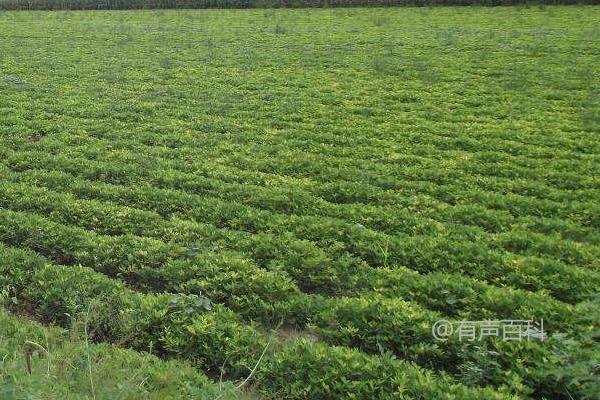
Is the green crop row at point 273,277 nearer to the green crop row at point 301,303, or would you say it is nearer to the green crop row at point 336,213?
the green crop row at point 301,303

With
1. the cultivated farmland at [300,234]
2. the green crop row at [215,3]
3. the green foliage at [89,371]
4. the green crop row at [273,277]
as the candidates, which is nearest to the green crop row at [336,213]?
the cultivated farmland at [300,234]

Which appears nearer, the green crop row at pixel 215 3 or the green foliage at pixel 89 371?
the green foliage at pixel 89 371

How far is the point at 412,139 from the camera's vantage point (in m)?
9.99

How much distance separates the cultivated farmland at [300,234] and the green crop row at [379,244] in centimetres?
3

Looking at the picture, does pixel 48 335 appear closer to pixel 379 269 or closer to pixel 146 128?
pixel 379 269

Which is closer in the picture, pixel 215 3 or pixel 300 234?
pixel 300 234

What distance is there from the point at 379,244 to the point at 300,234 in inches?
38.9

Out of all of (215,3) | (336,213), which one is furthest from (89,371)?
(215,3)

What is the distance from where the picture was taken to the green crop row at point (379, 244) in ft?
18.6

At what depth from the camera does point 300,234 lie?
6.80 m

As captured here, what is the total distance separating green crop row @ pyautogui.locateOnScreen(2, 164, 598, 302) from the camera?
5672mm

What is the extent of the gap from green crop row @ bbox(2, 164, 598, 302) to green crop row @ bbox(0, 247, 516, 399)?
1.70 metres

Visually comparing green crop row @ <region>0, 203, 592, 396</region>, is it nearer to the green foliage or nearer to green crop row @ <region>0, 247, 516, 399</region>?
green crop row @ <region>0, 247, 516, 399</region>

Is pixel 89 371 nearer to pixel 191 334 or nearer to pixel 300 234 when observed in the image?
pixel 191 334
